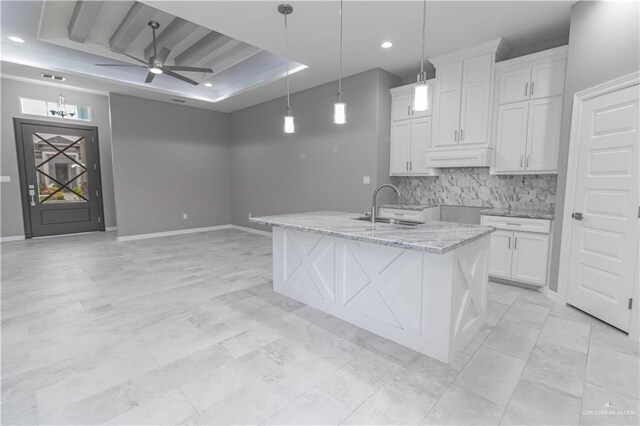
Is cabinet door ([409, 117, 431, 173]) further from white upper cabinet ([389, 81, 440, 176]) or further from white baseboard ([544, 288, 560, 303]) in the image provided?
white baseboard ([544, 288, 560, 303])

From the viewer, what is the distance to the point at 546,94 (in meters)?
3.28

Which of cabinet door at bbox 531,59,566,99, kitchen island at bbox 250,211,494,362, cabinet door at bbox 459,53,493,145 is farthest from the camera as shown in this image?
cabinet door at bbox 459,53,493,145

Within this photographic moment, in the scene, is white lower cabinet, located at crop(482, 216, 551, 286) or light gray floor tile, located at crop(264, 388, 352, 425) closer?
light gray floor tile, located at crop(264, 388, 352, 425)

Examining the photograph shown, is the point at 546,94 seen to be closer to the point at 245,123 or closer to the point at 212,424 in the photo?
the point at 212,424

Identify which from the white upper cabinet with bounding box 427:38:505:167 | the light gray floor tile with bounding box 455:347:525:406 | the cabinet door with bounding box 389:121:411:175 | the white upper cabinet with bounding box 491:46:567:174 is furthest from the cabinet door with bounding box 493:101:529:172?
the light gray floor tile with bounding box 455:347:525:406

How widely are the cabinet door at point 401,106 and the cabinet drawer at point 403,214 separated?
1.41 metres

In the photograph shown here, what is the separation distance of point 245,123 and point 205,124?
3.27 ft

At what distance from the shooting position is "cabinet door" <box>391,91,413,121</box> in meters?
4.41

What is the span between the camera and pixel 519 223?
3.35 metres

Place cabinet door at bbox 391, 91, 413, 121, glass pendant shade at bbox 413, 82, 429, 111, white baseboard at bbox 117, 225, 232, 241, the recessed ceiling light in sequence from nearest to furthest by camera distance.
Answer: glass pendant shade at bbox 413, 82, 429, 111, cabinet door at bbox 391, 91, 413, 121, the recessed ceiling light, white baseboard at bbox 117, 225, 232, 241

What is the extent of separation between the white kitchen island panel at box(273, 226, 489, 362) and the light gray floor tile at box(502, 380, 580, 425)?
43 cm

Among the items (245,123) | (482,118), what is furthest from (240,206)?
(482,118)

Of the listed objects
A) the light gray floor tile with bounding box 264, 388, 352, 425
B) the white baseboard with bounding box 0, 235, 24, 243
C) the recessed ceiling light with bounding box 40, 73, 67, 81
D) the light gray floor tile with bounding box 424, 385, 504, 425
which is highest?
the recessed ceiling light with bounding box 40, 73, 67, 81

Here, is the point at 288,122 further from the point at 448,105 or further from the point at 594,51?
the point at 594,51
